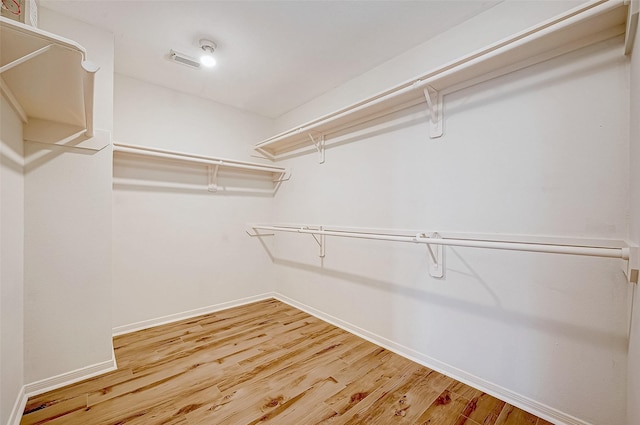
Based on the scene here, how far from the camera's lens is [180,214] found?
2611 mm

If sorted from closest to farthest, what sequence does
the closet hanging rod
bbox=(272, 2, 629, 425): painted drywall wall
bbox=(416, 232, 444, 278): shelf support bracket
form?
bbox=(272, 2, 629, 425): painted drywall wall < bbox=(416, 232, 444, 278): shelf support bracket < the closet hanging rod

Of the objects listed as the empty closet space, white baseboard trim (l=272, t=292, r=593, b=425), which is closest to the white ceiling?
the empty closet space

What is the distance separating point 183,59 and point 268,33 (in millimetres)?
728

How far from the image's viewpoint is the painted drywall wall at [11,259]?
1.20 metres

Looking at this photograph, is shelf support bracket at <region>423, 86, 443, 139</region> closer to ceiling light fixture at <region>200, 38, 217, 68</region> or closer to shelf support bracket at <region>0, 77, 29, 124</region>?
ceiling light fixture at <region>200, 38, 217, 68</region>

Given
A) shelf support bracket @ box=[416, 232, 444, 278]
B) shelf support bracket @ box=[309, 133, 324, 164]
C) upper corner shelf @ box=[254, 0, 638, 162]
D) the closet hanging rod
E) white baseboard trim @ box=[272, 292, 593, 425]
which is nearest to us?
upper corner shelf @ box=[254, 0, 638, 162]

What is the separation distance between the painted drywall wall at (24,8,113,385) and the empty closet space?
0.04ft

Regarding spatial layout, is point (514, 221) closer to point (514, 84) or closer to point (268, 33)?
point (514, 84)

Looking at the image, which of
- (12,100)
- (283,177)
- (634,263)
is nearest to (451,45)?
(634,263)

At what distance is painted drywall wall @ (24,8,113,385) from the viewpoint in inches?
60.0

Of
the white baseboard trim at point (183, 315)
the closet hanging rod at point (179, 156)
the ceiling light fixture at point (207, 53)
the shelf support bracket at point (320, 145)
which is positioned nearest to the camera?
the ceiling light fixture at point (207, 53)

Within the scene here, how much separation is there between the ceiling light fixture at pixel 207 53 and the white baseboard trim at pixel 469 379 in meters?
2.41

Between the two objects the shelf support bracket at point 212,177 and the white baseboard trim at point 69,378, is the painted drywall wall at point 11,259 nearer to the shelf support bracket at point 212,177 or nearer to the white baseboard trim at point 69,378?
the white baseboard trim at point 69,378

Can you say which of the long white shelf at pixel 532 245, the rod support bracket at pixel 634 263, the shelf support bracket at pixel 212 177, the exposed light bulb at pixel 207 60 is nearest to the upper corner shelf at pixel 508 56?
the long white shelf at pixel 532 245
